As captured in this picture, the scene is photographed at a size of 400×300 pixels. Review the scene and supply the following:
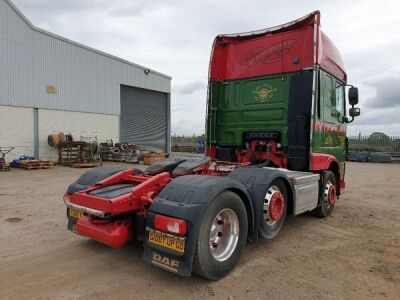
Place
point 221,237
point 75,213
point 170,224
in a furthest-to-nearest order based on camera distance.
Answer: point 75,213 < point 221,237 < point 170,224

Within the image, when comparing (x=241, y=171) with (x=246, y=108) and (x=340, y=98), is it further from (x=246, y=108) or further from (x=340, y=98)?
(x=340, y=98)

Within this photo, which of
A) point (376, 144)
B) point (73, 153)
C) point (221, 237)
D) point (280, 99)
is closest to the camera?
point (221, 237)

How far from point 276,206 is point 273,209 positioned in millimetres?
104

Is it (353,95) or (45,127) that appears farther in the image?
(45,127)

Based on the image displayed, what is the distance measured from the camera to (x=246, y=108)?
6078 millimetres

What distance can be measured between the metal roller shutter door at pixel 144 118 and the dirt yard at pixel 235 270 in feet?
52.8

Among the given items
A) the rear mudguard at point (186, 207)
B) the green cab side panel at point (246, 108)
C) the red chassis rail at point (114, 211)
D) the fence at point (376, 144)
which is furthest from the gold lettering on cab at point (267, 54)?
the fence at point (376, 144)

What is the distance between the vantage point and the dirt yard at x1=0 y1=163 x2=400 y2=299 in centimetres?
301

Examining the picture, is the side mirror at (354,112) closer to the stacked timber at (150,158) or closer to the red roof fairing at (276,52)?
the red roof fairing at (276,52)

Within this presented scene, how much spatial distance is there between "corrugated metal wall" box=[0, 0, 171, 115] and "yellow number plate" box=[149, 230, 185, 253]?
14.8 m

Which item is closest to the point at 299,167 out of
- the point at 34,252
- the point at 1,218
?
the point at 34,252

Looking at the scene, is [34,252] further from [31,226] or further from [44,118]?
[44,118]

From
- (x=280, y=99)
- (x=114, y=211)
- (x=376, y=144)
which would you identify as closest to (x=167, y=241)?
(x=114, y=211)

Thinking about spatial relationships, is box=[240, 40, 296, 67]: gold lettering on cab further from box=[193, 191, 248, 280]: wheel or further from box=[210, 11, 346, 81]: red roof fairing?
box=[193, 191, 248, 280]: wheel
